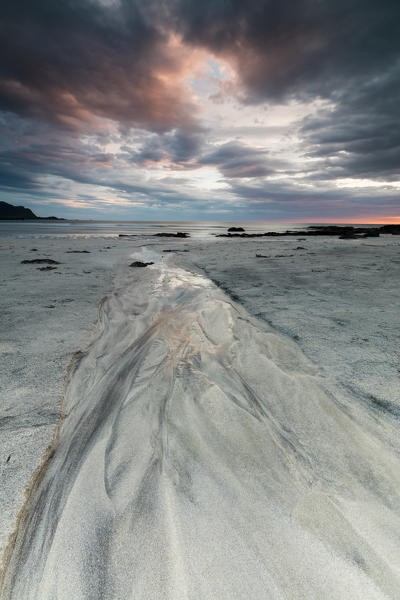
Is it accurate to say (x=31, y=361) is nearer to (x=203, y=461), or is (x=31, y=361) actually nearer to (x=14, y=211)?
(x=203, y=461)

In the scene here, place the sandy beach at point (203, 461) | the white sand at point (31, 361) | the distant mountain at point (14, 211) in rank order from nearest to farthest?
the sandy beach at point (203, 461), the white sand at point (31, 361), the distant mountain at point (14, 211)

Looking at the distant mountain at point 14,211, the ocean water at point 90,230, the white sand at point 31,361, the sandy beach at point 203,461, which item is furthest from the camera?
the distant mountain at point 14,211

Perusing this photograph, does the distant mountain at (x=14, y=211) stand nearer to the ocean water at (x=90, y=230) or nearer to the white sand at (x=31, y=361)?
the ocean water at (x=90, y=230)

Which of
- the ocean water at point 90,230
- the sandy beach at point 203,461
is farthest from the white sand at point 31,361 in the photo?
the ocean water at point 90,230

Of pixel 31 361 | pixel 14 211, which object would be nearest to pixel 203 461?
pixel 31 361

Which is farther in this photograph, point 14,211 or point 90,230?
point 14,211

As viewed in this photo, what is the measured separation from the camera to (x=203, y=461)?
1.48 meters

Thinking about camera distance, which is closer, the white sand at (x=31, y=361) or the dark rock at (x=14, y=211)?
the white sand at (x=31, y=361)

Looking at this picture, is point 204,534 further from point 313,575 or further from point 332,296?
point 332,296

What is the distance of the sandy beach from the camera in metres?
1.00

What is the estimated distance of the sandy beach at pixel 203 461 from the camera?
100 cm

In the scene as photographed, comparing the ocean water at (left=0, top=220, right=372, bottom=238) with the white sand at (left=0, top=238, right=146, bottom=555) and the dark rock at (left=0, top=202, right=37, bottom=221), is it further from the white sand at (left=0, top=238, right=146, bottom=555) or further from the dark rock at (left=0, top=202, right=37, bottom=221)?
the dark rock at (left=0, top=202, right=37, bottom=221)

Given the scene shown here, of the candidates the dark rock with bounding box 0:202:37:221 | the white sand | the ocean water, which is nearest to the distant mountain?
the dark rock with bounding box 0:202:37:221

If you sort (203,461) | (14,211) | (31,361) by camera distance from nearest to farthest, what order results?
(203,461) → (31,361) → (14,211)
